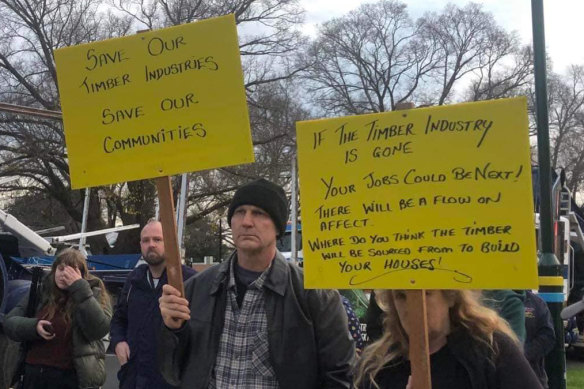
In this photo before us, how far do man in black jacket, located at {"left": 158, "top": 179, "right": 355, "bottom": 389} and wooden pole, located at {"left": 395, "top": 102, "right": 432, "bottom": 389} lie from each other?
0.73 meters

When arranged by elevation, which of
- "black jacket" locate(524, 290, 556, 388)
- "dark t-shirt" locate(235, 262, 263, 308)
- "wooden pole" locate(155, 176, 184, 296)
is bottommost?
"black jacket" locate(524, 290, 556, 388)

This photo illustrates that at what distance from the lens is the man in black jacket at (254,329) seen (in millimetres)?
2691

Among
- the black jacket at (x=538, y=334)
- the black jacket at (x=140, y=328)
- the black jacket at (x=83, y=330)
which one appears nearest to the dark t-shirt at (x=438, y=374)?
the black jacket at (x=140, y=328)

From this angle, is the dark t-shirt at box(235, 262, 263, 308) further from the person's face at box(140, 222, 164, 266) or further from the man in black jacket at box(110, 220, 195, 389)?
the person's face at box(140, 222, 164, 266)

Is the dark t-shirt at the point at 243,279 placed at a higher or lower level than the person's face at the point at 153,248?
lower

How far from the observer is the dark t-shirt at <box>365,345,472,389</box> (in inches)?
81.7

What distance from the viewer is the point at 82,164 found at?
276 cm

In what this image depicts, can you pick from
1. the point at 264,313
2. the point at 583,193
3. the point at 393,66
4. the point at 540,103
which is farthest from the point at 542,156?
the point at 583,193

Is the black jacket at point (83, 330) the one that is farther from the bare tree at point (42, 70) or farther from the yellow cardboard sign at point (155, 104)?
the bare tree at point (42, 70)

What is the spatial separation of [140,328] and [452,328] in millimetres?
2507

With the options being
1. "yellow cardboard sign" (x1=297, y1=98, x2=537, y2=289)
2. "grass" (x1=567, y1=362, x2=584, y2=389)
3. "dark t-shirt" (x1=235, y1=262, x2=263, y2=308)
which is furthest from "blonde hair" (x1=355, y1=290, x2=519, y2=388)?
"grass" (x1=567, y1=362, x2=584, y2=389)

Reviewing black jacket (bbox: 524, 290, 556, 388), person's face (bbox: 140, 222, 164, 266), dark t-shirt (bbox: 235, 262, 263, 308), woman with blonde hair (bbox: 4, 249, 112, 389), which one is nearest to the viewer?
dark t-shirt (bbox: 235, 262, 263, 308)

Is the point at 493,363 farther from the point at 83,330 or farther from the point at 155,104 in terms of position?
the point at 83,330

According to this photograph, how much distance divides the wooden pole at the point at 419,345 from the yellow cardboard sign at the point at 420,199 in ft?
0.27
